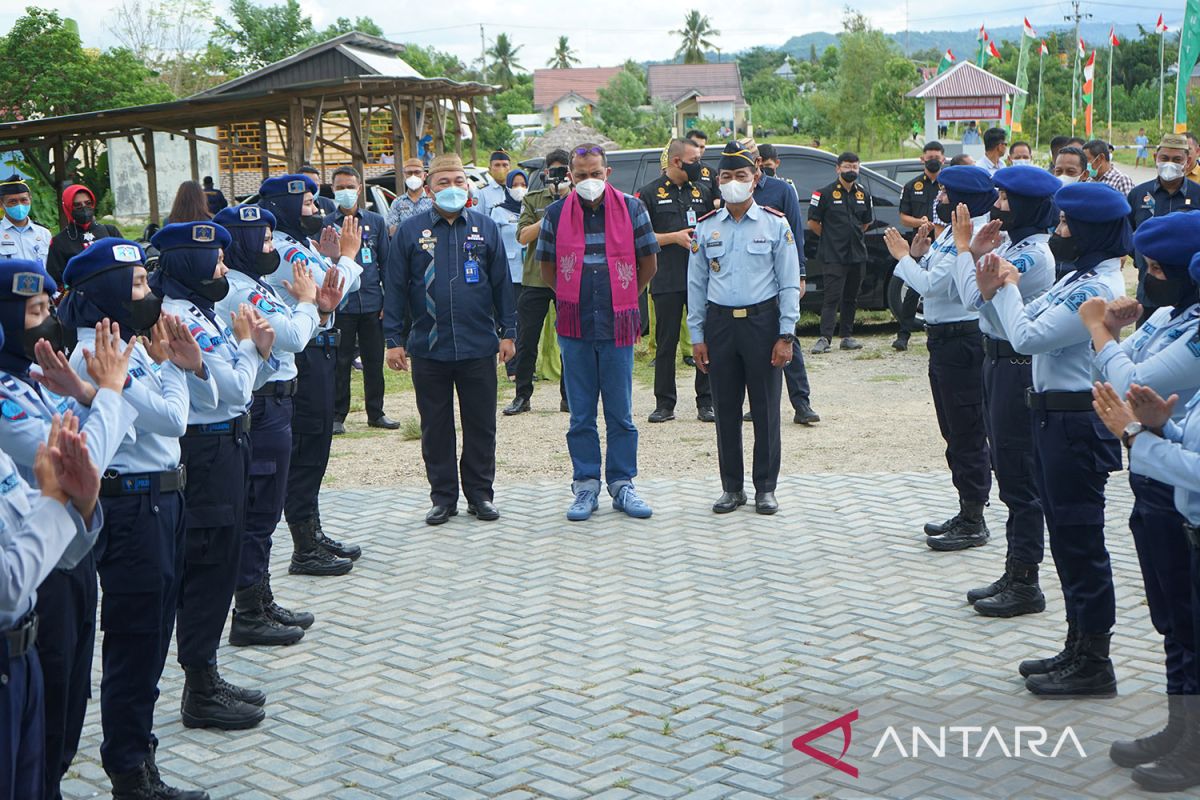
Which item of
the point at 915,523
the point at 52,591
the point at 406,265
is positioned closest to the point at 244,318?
the point at 52,591

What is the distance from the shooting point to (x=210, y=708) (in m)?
5.11

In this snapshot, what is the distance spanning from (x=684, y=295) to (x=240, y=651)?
5.87m

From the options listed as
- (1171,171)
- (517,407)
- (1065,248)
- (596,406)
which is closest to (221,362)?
(1065,248)

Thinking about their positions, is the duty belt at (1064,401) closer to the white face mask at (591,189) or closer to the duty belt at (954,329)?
the duty belt at (954,329)

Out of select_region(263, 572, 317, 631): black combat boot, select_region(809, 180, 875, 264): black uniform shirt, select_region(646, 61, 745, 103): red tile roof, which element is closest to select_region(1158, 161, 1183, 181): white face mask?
select_region(809, 180, 875, 264): black uniform shirt

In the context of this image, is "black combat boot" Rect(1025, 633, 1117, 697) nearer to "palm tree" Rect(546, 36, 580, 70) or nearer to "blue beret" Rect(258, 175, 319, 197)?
"blue beret" Rect(258, 175, 319, 197)

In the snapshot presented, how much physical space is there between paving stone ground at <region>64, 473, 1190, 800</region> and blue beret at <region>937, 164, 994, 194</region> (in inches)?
79.4

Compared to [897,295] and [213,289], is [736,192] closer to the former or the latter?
[213,289]

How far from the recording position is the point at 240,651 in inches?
238

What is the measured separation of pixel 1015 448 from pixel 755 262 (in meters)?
2.56

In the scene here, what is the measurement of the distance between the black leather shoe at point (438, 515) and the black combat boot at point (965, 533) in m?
3.00

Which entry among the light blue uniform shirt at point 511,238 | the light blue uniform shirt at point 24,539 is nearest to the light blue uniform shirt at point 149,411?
the light blue uniform shirt at point 24,539

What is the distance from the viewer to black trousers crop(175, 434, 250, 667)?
492cm

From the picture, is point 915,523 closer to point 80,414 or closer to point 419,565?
point 419,565
